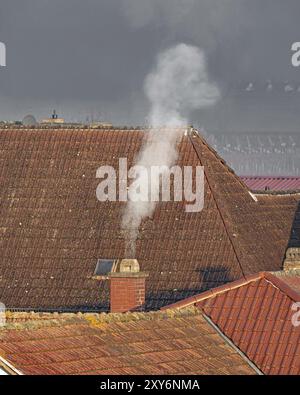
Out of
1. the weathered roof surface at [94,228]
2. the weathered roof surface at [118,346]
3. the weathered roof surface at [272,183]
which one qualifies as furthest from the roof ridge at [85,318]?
the weathered roof surface at [272,183]

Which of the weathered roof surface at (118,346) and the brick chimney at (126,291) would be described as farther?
the brick chimney at (126,291)

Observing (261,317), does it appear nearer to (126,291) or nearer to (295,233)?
(126,291)

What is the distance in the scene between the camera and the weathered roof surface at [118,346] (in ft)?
101

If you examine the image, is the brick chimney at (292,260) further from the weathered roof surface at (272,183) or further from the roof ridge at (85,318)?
the weathered roof surface at (272,183)

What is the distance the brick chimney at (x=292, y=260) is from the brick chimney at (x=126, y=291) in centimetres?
550

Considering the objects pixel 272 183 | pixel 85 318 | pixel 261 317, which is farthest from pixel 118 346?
pixel 272 183

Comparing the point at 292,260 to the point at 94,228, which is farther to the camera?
the point at 94,228

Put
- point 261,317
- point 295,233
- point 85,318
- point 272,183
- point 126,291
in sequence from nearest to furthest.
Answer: point 85,318 < point 261,317 < point 126,291 < point 295,233 < point 272,183

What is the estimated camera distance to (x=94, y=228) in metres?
60.8

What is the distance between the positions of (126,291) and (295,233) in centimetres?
2053

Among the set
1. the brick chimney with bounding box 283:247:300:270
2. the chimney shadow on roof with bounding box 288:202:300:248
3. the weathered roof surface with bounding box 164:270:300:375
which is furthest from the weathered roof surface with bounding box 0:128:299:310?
the weathered roof surface with bounding box 164:270:300:375

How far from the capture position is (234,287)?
38.1 m
